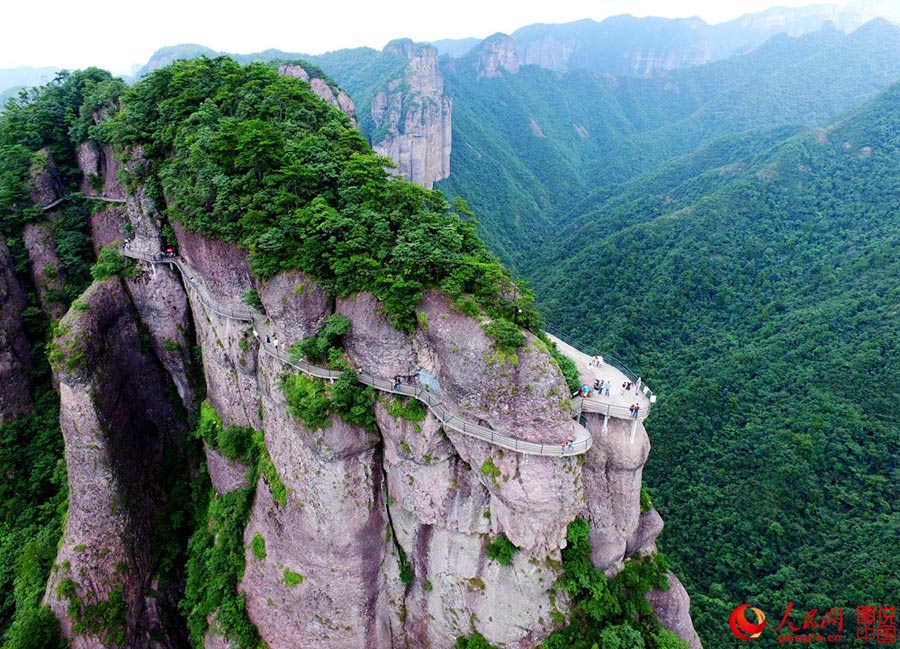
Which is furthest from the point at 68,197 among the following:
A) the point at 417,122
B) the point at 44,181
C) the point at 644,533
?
the point at 417,122

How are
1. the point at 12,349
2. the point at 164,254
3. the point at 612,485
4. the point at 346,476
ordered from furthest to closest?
the point at 12,349 < the point at 164,254 < the point at 346,476 < the point at 612,485

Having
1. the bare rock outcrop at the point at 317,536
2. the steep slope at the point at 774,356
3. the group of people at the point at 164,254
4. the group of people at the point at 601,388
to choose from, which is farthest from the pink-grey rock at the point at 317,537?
the steep slope at the point at 774,356

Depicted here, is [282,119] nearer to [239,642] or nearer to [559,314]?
[239,642]

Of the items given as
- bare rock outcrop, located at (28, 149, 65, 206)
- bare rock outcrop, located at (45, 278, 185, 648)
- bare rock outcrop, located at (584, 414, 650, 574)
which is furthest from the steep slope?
bare rock outcrop, located at (28, 149, 65, 206)

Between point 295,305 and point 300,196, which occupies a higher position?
point 300,196

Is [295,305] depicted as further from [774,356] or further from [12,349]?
[774,356]

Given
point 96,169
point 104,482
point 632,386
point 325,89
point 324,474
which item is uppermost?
point 325,89

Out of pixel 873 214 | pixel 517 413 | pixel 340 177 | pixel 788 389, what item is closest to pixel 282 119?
pixel 340 177

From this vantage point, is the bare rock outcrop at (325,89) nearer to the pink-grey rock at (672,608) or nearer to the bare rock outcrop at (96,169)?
the bare rock outcrop at (96,169)
